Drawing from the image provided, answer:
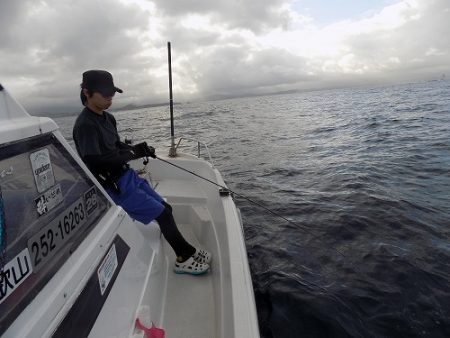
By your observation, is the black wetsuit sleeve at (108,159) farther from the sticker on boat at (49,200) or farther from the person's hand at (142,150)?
the sticker on boat at (49,200)

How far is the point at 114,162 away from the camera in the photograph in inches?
118

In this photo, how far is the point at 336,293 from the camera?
3.98 meters

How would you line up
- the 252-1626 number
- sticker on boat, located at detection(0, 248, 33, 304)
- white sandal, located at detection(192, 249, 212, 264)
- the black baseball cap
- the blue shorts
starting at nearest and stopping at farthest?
sticker on boat, located at detection(0, 248, 33, 304), the 252-1626 number, the black baseball cap, the blue shorts, white sandal, located at detection(192, 249, 212, 264)

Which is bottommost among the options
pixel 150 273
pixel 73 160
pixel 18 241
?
pixel 150 273

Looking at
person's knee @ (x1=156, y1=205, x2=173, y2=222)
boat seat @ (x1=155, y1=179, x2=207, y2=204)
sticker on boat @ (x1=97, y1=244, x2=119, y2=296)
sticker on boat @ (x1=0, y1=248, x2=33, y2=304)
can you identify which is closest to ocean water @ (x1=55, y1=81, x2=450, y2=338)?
boat seat @ (x1=155, y1=179, x2=207, y2=204)

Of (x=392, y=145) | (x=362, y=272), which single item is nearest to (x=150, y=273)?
(x=362, y=272)

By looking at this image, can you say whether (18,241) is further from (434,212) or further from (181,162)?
(434,212)

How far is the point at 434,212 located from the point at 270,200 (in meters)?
3.27

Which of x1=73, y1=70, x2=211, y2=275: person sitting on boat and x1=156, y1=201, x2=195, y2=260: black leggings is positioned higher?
x1=73, y1=70, x2=211, y2=275: person sitting on boat

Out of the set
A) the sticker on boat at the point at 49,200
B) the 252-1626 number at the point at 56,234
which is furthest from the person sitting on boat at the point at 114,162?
the sticker on boat at the point at 49,200

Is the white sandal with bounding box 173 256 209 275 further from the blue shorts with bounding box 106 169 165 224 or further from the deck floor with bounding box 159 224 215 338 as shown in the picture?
the blue shorts with bounding box 106 169 165 224

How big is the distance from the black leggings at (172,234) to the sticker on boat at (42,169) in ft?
5.21

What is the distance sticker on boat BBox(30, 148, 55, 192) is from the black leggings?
62.6 inches

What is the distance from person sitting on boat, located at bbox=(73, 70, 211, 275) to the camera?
289cm
